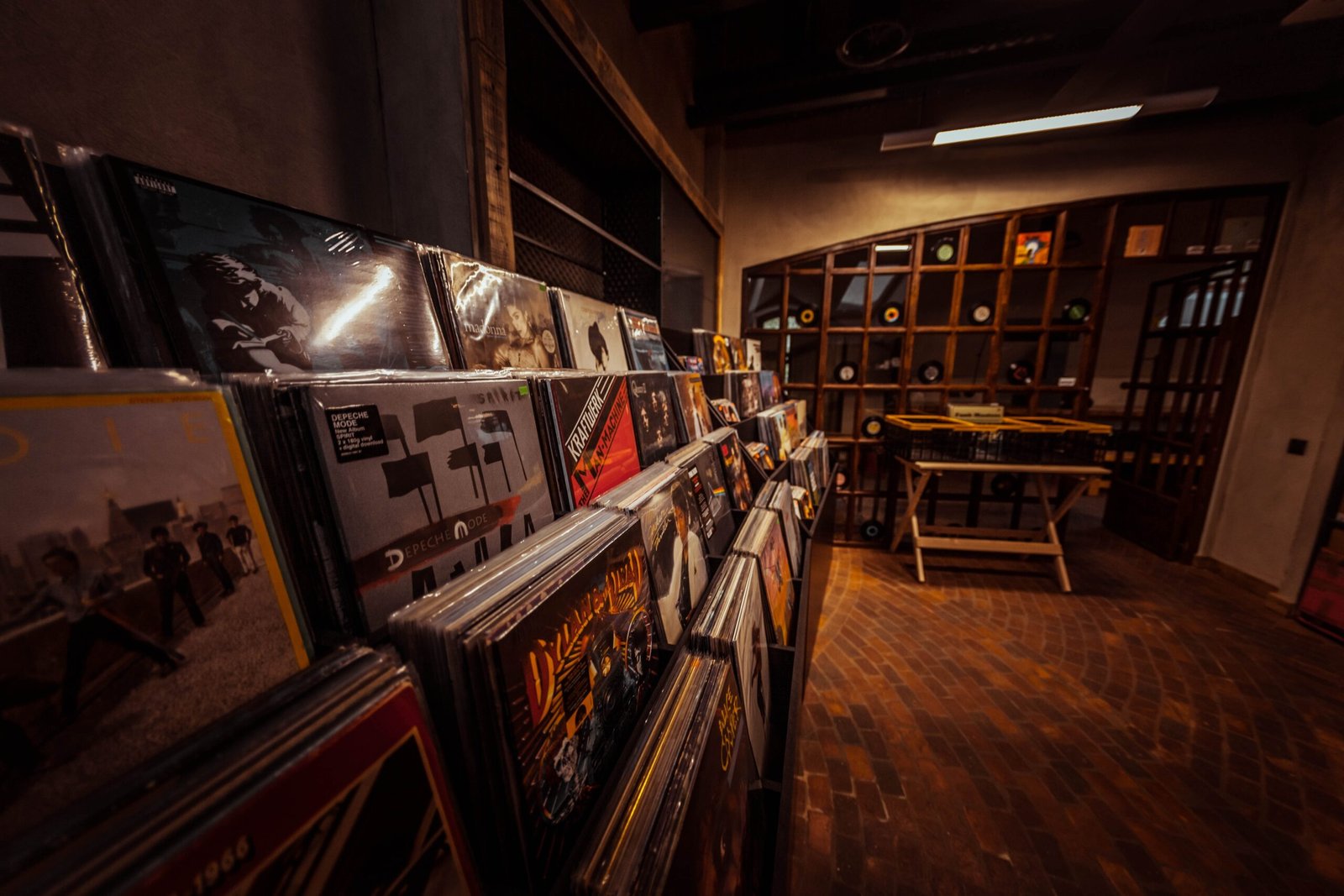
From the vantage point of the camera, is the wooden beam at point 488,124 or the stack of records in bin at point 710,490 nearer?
the wooden beam at point 488,124

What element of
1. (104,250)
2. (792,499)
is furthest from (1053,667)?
(104,250)

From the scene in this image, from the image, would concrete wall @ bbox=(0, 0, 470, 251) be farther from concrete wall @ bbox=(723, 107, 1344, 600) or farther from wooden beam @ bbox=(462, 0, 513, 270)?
concrete wall @ bbox=(723, 107, 1344, 600)

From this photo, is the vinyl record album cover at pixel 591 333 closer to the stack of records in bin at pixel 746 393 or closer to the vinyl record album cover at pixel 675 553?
the vinyl record album cover at pixel 675 553

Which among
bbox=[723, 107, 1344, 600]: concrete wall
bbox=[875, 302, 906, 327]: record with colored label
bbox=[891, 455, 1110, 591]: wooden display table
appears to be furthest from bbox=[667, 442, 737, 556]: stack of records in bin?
bbox=[723, 107, 1344, 600]: concrete wall

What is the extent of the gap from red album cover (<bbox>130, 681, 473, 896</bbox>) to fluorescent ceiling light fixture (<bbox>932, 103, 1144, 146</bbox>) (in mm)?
3742

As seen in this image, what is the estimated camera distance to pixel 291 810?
0.30m

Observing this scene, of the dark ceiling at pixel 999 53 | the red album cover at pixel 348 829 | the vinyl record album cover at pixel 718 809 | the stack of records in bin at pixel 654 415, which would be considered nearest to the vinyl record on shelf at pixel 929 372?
the dark ceiling at pixel 999 53

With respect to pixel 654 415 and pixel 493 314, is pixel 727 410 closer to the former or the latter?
pixel 654 415

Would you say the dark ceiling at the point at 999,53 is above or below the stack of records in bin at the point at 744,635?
above

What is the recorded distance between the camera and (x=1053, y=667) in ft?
7.27

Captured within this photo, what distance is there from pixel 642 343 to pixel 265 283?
44.4 inches

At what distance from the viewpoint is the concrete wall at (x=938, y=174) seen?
3.34 m

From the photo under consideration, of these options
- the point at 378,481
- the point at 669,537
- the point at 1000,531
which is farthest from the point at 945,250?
the point at 378,481

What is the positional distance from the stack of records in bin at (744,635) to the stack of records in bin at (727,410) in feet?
3.17
